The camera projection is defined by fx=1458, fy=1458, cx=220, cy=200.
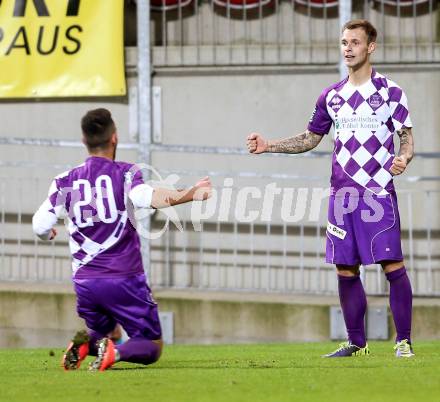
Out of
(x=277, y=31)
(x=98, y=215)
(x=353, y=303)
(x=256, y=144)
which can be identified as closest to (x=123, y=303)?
(x=98, y=215)

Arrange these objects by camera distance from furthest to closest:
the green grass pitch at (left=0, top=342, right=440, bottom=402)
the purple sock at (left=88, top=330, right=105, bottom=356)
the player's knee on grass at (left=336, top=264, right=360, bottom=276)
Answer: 1. the player's knee on grass at (left=336, top=264, right=360, bottom=276)
2. the purple sock at (left=88, top=330, right=105, bottom=356)
3. the green grass pitch at (left=0, top=342, right=440, bottom=402)

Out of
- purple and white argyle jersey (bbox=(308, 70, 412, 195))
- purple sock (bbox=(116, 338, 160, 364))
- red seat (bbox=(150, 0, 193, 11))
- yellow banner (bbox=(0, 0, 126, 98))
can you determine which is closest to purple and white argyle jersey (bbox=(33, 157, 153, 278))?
purple sock (bbox=(116, 338, 160, 364))

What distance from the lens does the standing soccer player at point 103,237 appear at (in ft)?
24.3

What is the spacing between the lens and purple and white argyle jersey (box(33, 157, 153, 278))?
7.42 meters

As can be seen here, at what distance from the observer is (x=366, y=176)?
8.09 meters

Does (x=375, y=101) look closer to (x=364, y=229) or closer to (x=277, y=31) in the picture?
(x=364, y=229)

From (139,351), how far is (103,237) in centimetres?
61

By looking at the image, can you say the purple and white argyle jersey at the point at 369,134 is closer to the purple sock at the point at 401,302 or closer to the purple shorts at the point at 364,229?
the purple shorts at the point at 364,229

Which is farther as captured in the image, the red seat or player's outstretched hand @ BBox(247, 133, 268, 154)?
the red seat

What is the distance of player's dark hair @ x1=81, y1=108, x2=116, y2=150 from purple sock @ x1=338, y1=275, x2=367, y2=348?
1.72 metres

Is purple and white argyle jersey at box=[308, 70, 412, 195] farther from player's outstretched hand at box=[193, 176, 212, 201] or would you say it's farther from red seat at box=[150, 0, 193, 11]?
red seat at box=[150, 0, 193, 11]

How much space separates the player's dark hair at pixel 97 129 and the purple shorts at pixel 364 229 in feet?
4.69

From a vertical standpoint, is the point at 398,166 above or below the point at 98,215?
above

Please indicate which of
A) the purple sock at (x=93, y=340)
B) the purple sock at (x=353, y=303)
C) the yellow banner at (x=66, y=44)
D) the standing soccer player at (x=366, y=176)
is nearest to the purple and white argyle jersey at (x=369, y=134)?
the standing soccer player at (x=366, y=176)
